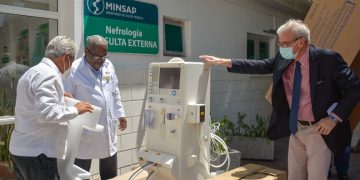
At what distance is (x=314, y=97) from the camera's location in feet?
8.59

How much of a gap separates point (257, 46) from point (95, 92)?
17.0ft

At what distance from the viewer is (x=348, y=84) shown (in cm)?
254

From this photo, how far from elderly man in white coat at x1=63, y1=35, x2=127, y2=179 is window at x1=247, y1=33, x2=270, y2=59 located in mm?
4439

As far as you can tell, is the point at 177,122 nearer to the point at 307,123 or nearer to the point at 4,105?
the point at 307,123

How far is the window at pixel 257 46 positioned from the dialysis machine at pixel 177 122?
4.49 metres

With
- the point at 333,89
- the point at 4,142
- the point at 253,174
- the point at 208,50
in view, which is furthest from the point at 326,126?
the point at 208,50

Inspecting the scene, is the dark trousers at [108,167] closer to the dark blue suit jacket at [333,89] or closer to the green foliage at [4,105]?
the green foliage at [4,105]

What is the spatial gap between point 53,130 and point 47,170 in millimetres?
248

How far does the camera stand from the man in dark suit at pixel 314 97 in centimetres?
255

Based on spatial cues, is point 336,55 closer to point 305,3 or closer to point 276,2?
point 276,2

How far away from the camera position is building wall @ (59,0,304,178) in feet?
14.5

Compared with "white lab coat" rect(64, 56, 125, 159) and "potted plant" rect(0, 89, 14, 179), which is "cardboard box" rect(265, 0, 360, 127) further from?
"potted plant" rect(0, 89, 14, 179)

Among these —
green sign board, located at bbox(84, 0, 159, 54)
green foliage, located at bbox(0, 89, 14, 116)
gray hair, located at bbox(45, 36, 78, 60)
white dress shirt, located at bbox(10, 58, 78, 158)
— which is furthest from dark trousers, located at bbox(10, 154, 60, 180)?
green sign board, located at bbox(84, 0, 159, 54)

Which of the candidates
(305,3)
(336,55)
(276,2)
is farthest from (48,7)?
(305,3)
